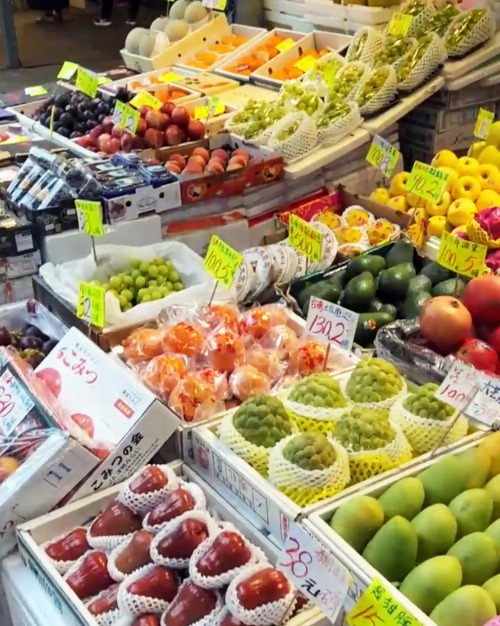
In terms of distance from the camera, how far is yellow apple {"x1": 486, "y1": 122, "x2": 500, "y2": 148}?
10.9 feet

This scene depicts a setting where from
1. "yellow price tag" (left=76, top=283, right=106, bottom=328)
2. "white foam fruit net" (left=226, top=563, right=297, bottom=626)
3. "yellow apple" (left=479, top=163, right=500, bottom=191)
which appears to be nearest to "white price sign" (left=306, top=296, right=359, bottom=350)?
A: "yellow price tag" (left=76, top=283, right=106, bottom=328)

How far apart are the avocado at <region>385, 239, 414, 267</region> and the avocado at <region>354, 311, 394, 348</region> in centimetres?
34

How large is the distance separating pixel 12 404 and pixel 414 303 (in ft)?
3.71

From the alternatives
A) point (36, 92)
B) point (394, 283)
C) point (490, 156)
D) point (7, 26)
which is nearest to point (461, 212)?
point (490, 156)

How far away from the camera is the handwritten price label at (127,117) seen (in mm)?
3443

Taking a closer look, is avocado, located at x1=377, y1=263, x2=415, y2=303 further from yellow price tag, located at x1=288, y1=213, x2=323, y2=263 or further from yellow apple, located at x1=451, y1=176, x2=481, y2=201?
yellow apple, located at x1=451, y1=176, x2=481, y2=201

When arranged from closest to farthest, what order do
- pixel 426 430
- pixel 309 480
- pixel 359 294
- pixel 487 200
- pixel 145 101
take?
pixel 309 480 < pixel 426 430 < pixel 359 294 < pixel 487 200 < pixel 145 101

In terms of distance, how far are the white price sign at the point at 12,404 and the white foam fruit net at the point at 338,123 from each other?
1802 millimetres

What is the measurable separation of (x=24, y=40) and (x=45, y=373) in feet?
26.5

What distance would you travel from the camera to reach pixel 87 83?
12.7 feet

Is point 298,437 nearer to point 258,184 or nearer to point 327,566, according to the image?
point 327,566

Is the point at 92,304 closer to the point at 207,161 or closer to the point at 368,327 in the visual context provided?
the point at 368,327

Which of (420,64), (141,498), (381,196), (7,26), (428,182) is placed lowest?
(7,26)

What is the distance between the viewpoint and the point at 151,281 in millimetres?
2557
